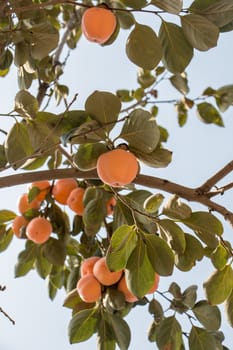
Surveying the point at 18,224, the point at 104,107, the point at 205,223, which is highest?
the point at 104,107

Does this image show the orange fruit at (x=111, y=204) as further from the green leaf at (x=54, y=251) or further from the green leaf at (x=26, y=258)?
the green leaf at (x=26, y=258)

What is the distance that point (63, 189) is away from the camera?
173 centimetres

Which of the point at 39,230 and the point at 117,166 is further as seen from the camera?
the point at 39,230

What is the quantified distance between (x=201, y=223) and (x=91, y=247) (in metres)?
0.72

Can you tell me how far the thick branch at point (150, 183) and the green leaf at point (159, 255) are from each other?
0.39 ft

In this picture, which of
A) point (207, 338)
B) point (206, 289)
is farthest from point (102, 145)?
point (207, 338)

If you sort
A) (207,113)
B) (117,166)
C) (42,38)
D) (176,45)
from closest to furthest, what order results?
1. (117,166)
2. (176,45)
3. (42,38)
4. (207,113)

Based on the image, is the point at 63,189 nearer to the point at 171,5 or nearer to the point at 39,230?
the point at 39,230

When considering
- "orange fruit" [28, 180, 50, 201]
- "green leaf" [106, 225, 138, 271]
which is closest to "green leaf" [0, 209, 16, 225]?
"orange fruit" [28, 180, 50, 201]

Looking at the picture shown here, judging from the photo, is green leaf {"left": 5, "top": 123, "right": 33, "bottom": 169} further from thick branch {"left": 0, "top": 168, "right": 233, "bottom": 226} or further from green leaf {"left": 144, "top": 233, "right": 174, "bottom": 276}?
green leaf {"left": 144, "top": 233, "right": 174, "bottom": 276}

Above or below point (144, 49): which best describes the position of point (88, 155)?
below

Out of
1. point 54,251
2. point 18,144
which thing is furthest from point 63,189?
point 18,144

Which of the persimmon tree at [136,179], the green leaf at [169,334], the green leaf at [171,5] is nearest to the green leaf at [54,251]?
the persimmon tree at [136,179]

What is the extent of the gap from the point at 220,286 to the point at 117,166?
467 millimetres
